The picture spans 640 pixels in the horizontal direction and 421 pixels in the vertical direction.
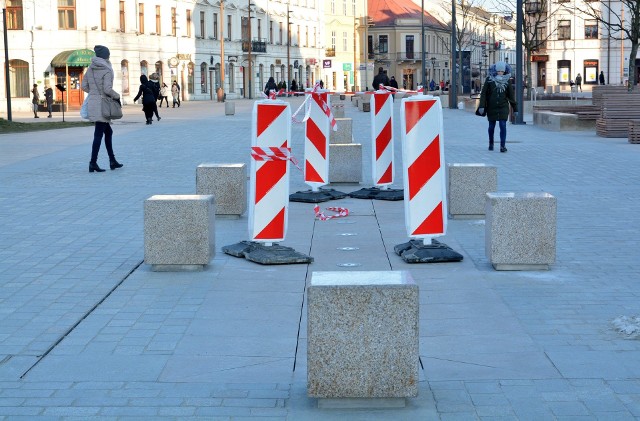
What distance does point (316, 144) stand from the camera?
1396cm

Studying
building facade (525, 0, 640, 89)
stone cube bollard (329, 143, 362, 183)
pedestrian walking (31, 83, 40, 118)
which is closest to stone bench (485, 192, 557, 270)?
stone cube bollard (329, 143, 362, 183)

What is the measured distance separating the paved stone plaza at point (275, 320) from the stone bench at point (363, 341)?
0.13 meters

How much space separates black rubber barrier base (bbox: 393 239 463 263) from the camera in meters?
9.20

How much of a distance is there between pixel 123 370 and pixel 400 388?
1609 mm

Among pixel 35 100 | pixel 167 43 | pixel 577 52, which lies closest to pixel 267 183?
pixel 35 100

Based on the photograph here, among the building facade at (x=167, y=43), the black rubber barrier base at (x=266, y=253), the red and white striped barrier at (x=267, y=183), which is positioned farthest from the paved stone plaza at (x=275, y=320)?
the building facade at (x=167, y=43)

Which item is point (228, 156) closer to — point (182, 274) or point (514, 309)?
point (182, 274)

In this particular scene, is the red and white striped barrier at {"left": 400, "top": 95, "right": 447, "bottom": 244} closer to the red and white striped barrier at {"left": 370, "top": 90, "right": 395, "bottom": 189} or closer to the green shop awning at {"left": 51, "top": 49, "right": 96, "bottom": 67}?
the red and white striped barrier at {"left": 370, "top": 90, "right": 395, "bottom": 189}

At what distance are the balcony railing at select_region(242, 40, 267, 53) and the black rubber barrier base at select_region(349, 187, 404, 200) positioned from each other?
75.0 meters

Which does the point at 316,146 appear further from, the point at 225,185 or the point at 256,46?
the point at 256,46

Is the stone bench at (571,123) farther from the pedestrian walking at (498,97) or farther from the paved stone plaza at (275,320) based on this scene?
the paved stone plaza at (275,320)

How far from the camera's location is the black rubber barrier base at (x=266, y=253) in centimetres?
925

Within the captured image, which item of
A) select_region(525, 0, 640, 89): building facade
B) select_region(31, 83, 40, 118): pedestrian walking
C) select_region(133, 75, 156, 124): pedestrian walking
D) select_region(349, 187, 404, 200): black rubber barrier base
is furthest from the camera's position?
select_region(525, 0, 640, 89): building facade

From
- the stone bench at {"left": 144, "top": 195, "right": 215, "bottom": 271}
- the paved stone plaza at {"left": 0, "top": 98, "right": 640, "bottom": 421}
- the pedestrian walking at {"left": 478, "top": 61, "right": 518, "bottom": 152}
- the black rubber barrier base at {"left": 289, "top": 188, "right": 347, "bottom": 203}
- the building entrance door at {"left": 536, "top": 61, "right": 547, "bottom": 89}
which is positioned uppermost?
the building entrance door at {"left": 536, "top": 61, "right": 547, "bottom": 89}
